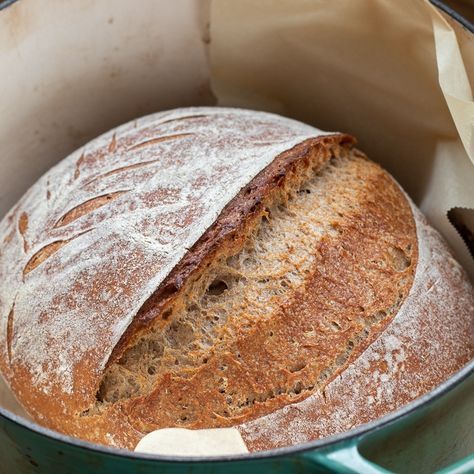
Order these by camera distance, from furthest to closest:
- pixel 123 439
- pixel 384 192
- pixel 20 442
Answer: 1. pixel 384 192
2. pixel 123 439
3. pixel 20 442

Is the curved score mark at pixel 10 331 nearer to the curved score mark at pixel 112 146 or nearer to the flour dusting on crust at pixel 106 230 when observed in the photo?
the flour dusting on crust at pixel 106 230

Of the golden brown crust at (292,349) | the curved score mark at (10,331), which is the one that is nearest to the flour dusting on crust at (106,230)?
the curved score mark at (10,331)

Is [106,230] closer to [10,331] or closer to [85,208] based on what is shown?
[85,208]

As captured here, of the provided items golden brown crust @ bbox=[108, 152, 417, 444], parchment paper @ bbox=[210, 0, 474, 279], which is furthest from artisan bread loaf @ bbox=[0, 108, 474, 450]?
parchment paper @ bbox=[210, 0, 474, 279]

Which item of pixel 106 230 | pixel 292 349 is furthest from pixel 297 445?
pixel 106 230

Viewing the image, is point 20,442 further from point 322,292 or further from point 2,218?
point 2,218

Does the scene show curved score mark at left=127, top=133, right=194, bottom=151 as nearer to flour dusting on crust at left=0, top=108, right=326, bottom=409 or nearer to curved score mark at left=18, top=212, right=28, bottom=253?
flour dusting on crust at left=0, top=108, right=326, bottom=409

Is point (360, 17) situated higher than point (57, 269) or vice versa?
point (360, 17)

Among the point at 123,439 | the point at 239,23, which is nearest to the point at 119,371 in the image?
the point at 123,439
